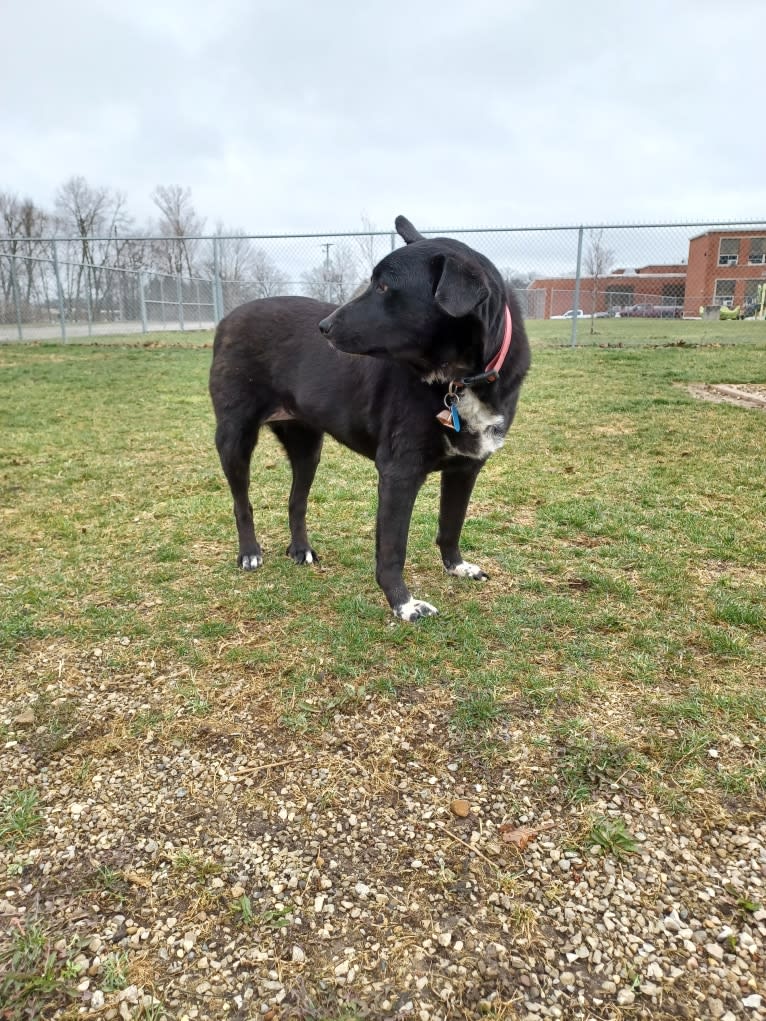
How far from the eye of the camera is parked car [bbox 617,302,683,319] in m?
21.6

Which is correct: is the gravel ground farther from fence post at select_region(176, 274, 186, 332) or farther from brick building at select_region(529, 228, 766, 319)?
fence post at select_region(176, 274, 186, 332)

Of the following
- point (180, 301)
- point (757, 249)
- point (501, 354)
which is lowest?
point (501, 354)

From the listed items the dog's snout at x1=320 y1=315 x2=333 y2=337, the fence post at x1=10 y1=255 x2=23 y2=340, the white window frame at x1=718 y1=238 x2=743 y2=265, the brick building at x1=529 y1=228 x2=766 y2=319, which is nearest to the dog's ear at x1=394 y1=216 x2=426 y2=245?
the dog's snout at x1=320 y1=315 x2=333 y2=337

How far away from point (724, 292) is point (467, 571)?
893 inches

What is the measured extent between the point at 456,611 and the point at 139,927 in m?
1.80

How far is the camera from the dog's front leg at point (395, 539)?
2.80 m

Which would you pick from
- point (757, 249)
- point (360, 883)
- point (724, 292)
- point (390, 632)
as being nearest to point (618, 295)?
point (724, 292)

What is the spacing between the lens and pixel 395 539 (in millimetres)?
2881

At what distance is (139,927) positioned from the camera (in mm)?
1455

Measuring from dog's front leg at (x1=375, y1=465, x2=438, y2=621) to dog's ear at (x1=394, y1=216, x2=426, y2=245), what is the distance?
43.8 inches

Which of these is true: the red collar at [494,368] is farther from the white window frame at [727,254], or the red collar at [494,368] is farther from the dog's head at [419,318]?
the white window frame at [727,254]

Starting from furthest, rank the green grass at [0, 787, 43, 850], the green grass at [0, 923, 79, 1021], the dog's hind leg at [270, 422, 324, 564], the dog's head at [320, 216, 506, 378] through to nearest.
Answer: the dog's hind leg at [270, 422, 324, 564], the dog's head at [320, 216, 506, 378], the green grass at [0, 787, 43, 850], the green grass at [0, 923, 79, 1021]

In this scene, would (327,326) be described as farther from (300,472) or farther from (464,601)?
(464,601)

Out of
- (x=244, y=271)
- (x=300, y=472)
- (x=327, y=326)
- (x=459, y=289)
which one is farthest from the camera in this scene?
(x=244, y=271)
